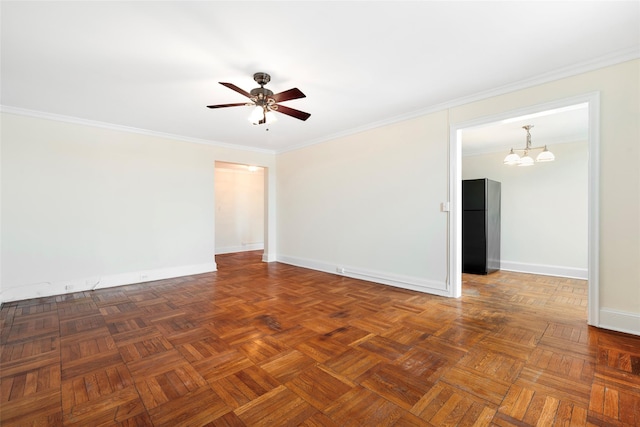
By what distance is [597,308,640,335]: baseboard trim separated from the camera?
2.32m

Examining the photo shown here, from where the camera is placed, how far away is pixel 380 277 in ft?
13.4

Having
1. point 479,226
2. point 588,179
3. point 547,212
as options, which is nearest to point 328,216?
point 479,226

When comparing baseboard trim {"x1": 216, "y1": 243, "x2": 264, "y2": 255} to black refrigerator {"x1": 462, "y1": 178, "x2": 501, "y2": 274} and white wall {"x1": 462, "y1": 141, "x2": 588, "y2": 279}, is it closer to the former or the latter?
black refrigerator {"x1": 462, "y1": 178, "x2": 501, "y2": 274}

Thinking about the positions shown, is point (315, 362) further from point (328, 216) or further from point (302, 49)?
point (328, 216)

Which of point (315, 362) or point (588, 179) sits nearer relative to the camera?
point (315, 362)

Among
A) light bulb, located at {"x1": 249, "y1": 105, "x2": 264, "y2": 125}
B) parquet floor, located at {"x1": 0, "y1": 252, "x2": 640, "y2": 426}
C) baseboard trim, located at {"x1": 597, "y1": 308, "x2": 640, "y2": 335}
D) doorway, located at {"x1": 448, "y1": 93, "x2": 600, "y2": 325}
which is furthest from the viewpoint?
light bulb, located at {"x1": 249, "y1": 105, "x2": 264, "y2": 125}

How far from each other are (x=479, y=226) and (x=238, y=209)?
18.9 feet

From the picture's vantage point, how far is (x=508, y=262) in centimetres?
515

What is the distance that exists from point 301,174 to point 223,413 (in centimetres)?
436

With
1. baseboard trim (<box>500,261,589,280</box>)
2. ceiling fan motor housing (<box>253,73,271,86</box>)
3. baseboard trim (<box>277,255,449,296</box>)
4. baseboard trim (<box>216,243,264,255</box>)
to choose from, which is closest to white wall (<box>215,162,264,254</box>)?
baseboard trim (<box>216,243,264,255</box>)

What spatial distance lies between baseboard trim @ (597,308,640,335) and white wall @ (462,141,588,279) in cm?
252

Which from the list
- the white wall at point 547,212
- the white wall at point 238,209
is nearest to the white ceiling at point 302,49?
the white wall at point 547,212

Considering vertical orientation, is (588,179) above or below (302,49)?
below

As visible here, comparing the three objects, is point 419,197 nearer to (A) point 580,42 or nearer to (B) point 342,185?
(B) point 342,185
